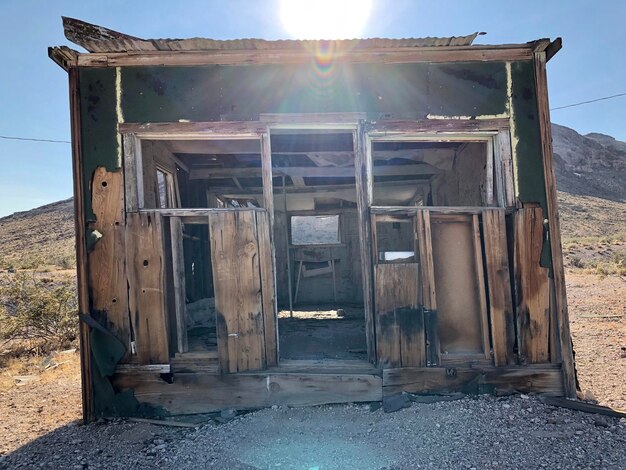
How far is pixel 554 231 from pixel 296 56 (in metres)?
3.31

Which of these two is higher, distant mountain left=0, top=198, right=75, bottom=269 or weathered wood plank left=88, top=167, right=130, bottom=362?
distant mountain left=0, top=198, right=75, bottom=269

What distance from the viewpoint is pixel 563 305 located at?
4.33 m

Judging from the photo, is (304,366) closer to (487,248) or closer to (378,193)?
(487,248)

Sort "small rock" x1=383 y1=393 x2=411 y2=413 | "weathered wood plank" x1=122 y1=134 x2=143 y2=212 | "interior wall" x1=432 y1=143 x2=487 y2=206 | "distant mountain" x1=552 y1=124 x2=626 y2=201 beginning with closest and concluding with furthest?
1. "small rock" x1=383 y1=393 x2=411 y2=413
2. "weathered wood plank" x1=122 y1=134 x2=143 y2=212
3. "interior wall" x1=432 y1=143 x2=487 y2=206
4. "distant mountain" x1=552 y1=124 x2=626 y2=201

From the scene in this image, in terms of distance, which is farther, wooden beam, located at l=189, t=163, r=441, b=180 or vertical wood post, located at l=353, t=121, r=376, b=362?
wooden beam, located at l=189, t=163, r=441, b=180

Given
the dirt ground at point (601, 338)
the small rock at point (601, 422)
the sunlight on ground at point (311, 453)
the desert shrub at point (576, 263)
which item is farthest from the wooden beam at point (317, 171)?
the desert shrub at point (576, 263)

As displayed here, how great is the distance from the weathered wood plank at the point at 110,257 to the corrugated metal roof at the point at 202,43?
1267 mm

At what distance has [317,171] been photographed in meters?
7.73

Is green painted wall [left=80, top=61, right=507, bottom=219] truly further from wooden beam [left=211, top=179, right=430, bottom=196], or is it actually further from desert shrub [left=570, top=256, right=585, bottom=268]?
desert shrub [left=570, top=256, right=585, bottom=268]

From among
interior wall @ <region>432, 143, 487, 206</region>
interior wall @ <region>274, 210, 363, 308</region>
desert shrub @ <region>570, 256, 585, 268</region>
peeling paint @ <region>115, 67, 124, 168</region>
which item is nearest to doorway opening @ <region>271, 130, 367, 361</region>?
interior wall @ <region>274, 210, 363, 308</region>

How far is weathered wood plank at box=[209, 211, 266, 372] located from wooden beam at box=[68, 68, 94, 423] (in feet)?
4.32

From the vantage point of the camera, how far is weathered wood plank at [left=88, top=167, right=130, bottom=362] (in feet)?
14.0

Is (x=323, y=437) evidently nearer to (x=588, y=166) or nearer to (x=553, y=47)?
(x=553, y=47)

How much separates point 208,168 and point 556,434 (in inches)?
267
